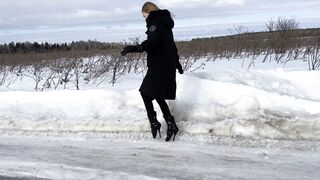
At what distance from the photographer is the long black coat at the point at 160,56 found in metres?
6.64

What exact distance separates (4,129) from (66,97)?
1327mm

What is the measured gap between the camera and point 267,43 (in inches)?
889

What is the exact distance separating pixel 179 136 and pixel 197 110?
743 millimetres

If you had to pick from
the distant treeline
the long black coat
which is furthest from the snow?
the distant treeline

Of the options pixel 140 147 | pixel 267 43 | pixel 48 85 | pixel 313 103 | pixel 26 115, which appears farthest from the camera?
pixel 267 43

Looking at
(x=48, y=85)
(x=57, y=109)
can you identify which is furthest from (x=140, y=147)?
(x=48, y=85)

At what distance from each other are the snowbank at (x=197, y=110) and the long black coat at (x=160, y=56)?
2.54ft

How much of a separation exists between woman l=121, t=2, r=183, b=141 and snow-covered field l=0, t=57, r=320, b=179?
0.56 metres

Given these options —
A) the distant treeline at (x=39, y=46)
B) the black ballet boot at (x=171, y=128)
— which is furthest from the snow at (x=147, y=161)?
the distant treeline at (x=39, y=46)

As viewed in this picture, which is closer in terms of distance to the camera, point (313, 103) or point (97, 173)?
point (97, 173)

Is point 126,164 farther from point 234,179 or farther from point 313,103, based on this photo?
point 313,103

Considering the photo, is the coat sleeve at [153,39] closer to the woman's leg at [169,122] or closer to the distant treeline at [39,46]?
the woman's leg at [169,122]

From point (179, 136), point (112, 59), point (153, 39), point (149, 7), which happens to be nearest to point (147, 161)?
point (179, 136)

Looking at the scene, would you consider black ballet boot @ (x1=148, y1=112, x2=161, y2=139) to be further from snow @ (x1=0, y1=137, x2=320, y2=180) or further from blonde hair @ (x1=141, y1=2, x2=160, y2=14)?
blonde hair @ (x1=141, y1=2, x2=160, y2=14)
